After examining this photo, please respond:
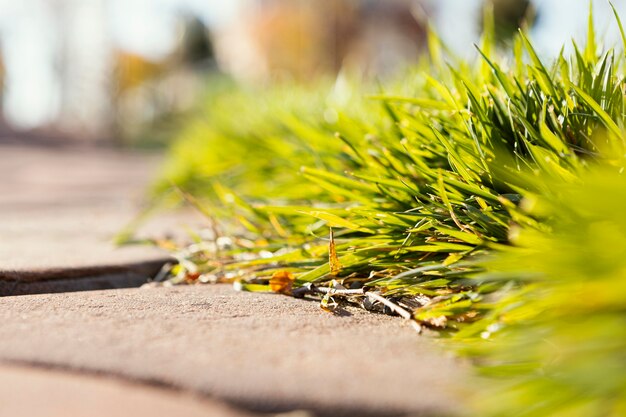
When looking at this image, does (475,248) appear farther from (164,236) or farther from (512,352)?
(164,236)

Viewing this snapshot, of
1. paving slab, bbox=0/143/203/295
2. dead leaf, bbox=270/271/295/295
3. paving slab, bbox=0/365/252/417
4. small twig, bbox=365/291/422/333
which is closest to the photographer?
paving slab, bbox=0/365/252/417

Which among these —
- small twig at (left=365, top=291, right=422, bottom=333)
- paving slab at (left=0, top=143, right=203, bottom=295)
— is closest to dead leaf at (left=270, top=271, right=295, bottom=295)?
small twig at (left=365, top=291, right=422, bottom=333)

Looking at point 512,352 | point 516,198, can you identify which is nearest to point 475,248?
point 516,198

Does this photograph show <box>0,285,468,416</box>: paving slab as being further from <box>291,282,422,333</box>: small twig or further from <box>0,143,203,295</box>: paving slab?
<box>0,143,203,295</box>: paving slab

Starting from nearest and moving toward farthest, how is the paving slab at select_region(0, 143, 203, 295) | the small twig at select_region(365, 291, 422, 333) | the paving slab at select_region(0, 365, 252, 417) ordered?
the paving slab at select_region(0, 365, 252, 417) < the small twig at select_region(365, 291, 422, 333) < the paving slab at select_region(0, 143, 203, 295)

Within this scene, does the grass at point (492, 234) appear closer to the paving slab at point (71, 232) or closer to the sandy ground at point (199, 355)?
the sandy ground at point (199, 355)

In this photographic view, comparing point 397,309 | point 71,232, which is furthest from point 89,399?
point 71,232

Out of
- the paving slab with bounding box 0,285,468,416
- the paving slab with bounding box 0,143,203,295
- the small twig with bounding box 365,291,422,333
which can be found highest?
the paving slab with bounding box 0,285,468,416
